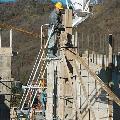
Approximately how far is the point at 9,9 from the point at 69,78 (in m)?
78.5

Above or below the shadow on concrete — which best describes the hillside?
above

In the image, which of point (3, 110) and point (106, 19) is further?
point (106, 19)

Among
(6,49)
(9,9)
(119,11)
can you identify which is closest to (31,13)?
(9,9)

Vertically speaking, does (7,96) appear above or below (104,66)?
below

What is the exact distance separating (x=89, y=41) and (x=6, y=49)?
6.55 meters

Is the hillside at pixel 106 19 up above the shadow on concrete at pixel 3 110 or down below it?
above

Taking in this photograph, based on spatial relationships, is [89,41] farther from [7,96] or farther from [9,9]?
[9,9]

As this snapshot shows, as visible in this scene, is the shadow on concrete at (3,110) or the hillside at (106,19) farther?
the hillside at (106,19)

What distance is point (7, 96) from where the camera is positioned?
17.7 metres

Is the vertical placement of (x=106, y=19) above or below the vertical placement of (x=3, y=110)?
above

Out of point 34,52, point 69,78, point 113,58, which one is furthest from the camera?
point 34,52

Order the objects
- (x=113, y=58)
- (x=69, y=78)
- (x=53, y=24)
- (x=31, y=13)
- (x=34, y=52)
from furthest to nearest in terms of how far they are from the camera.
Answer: (x=31, y=13)
(x=34, y=52)
(x=113, y=58)
(x=53, y=24)
(x=69, y=78)

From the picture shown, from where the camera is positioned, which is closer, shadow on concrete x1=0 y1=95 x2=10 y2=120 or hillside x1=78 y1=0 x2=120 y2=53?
shadow on concrete x1=0 y1=95 x2=10 y2=120

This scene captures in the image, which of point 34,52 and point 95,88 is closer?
point 95,88
